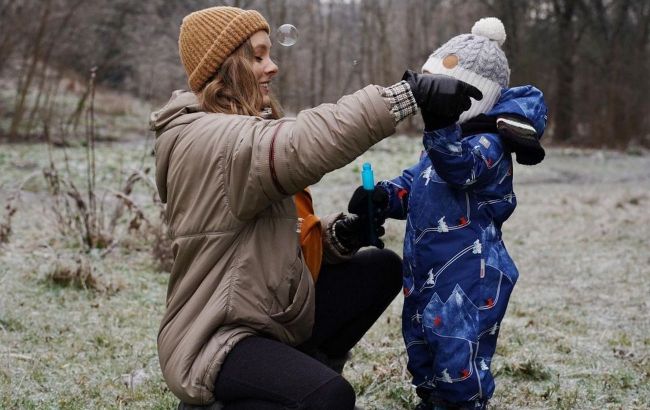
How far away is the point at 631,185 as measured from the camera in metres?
13.4

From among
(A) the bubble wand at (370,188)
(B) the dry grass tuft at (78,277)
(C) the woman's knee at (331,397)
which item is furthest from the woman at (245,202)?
(B) the dry grass tuft at (78,277)

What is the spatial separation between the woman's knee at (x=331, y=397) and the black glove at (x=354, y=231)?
674 millimetres

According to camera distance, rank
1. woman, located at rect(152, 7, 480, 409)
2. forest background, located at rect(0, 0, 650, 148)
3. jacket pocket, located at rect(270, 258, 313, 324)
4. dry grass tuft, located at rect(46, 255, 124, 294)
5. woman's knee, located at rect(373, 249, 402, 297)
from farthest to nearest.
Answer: forest background, located at rect(0, 0, 650, 148) < dry grass tuft, located at rect(46, 255, 124, 294) < woman's knee, located at rect(373, 249, 402, 297) < jacket pocket, located at rect(270, 258, 313, 324) < woman, located at rect(152, 7, 480, 409)

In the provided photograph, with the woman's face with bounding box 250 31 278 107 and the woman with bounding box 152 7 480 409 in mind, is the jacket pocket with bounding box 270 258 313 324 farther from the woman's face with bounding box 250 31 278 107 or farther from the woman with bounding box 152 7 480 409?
the woman's face with bounding box 250 31 278 107

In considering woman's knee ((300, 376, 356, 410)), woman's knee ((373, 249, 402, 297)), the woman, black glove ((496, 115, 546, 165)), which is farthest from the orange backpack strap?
black glove ((496, 115, 546, 165))

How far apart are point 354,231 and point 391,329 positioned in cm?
162

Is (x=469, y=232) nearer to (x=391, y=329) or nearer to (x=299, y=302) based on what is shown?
(x=299, y=302)

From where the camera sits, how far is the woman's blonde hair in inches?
94.4

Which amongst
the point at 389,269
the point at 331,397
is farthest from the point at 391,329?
the point at 331,397

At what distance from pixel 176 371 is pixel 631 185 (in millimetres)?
12381

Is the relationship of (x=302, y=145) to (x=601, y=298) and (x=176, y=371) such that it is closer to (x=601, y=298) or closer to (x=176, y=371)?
(x=176, y=371)

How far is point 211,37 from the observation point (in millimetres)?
2389

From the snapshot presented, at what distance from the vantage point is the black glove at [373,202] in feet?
9.06

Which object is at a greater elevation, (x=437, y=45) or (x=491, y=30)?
(x=491, y=30)
